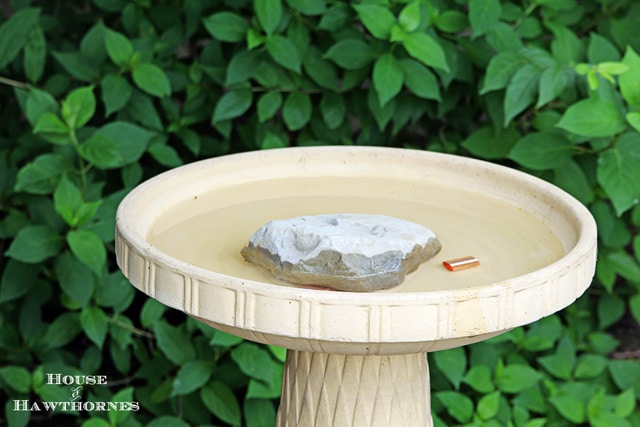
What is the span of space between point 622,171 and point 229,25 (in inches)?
45.4

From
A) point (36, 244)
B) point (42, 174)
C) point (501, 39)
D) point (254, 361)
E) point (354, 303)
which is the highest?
point (354, 303)

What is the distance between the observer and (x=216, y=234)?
2.05 metres

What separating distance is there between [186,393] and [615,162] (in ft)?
4.46

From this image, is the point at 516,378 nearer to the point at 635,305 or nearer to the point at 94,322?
the point at 635,305

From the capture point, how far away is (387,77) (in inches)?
110

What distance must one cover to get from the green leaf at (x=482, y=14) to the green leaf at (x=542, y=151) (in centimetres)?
32

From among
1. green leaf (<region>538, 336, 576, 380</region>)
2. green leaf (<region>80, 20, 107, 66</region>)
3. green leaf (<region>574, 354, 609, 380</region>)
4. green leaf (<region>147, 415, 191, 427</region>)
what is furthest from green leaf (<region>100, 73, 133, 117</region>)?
green leaf (<region>574, 354, 609, 380</region>)

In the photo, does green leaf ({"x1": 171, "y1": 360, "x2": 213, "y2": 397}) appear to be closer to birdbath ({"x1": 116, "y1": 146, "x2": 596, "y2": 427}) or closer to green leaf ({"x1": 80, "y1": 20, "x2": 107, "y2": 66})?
birdbath ({"x1": 116, "y1": 146, "x2": 596, "y2": 427})

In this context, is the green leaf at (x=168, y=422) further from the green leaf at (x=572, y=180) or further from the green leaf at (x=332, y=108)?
the green leaf at (x=572, y=180)

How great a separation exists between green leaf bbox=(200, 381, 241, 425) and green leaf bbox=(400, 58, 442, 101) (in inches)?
39.7

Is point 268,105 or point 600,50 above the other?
point 600,50

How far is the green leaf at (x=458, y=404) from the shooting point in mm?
2996

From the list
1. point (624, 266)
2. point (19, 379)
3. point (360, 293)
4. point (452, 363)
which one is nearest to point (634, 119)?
point (624, 266)

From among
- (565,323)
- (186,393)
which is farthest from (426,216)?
(565,323)
